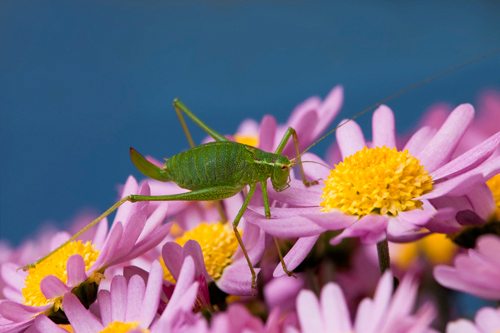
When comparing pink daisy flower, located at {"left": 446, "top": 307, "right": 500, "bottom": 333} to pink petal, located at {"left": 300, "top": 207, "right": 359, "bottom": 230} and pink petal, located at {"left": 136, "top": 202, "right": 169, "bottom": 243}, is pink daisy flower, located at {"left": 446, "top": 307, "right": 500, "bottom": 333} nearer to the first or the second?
pink petal, located at {"left": 300, "top": 207, "right": 359, "bottom": 230}

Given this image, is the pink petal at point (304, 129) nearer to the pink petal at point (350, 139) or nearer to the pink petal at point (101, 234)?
the pink petal at point (350, 139)

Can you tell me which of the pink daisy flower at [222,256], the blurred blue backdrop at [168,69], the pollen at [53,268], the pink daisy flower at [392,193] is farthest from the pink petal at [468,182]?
the blurred blue backdrop at [168,69]

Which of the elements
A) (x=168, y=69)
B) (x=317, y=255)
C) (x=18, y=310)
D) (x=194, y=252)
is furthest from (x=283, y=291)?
(x=168, y=69)

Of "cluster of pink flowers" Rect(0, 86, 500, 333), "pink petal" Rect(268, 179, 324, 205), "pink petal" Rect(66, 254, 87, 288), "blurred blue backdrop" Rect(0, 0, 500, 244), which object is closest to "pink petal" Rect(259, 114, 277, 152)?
"cluster of pink flowers" Rect(0, 86, 500, 333)

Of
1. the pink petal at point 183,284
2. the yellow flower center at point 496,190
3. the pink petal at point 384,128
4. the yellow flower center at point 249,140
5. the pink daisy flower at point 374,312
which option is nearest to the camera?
the pink daisy flower at point 374,312

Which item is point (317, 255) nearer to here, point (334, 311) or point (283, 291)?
point (283, 291)

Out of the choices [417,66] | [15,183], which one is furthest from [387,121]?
[15,183]
